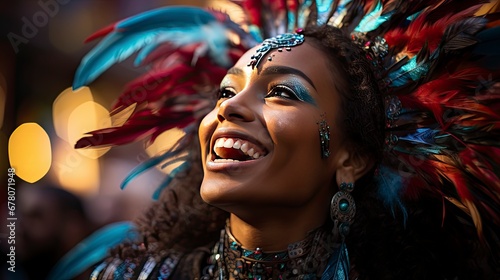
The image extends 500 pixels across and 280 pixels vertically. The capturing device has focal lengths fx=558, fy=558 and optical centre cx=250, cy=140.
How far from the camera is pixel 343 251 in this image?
2.08 meters

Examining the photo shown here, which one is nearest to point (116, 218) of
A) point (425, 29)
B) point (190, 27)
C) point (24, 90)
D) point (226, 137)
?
point (24, 90)

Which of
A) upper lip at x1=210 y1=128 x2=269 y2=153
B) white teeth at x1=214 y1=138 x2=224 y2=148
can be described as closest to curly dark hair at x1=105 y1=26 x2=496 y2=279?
upper lip at x1=210 y1=128 x2=269 y2=153

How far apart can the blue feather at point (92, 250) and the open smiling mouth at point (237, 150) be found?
75 cm

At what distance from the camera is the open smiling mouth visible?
198 cm

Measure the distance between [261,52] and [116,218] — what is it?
2124mm

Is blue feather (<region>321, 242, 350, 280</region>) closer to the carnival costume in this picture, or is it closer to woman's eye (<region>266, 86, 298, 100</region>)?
the carnival costume

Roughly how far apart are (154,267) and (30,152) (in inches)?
52.4

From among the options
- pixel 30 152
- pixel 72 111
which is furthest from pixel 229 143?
pixel 72 111

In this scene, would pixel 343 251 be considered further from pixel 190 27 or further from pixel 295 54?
pixel 190 27

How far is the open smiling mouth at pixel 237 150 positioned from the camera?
1.98 meters

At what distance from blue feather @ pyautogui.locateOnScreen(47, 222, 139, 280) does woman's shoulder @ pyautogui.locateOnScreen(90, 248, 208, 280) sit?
0.38 feet

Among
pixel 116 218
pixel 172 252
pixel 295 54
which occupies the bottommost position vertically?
pixel 116 218

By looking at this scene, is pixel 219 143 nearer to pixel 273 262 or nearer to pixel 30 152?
pixel 273 262

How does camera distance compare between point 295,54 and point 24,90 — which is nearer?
point 295,54
